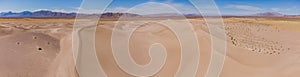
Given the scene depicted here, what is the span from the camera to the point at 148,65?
6.16 m

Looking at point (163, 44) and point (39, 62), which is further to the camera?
point (163, 44)

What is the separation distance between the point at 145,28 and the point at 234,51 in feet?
9.16

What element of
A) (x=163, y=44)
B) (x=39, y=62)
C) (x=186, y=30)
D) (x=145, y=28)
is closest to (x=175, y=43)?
(x=163, y=44)

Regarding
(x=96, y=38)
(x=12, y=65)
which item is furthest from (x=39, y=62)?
(x=96, y=38)

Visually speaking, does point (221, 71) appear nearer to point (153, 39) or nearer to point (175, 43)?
point (175, 43)

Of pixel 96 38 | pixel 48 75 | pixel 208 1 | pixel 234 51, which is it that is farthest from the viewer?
pixel 234 51

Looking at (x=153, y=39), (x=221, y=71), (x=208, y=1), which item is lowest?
(x=221, y=71)

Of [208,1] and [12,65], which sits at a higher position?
[208,1]

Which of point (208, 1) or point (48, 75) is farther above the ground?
point (208, 1)

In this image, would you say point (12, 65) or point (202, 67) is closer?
point (12, 65)

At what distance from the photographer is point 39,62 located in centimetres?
578

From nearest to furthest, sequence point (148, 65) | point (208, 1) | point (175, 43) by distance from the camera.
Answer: point (208, 1), point (148, 65), point (175, 43)

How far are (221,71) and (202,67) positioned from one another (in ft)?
1.25

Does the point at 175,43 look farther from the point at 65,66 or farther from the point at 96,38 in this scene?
the point at 65,66
